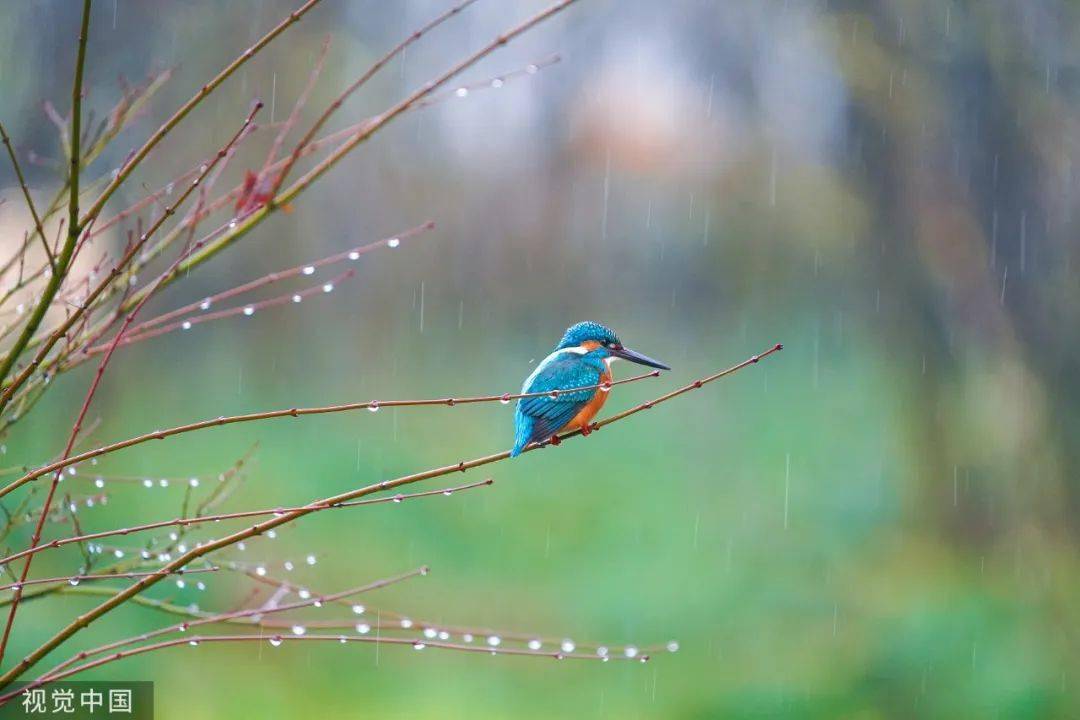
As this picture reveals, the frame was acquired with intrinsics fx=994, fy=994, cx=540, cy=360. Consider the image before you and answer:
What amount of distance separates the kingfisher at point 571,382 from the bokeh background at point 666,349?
1757 mm

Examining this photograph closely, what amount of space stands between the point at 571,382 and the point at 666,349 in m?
4.62

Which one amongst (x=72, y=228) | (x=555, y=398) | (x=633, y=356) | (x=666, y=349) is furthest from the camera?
(x=666, y=349)

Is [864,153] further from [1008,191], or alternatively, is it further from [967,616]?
[967,616]

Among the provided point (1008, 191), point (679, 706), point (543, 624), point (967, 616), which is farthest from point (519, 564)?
point (1008, 191)

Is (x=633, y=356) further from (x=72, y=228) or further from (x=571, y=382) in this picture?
(x=72, y=228)

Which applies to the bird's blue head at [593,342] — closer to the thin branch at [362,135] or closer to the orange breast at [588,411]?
the orange breast at [588,411]

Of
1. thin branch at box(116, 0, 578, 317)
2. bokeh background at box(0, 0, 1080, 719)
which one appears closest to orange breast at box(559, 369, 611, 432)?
thin branch at box(116, 0, 578, 317)

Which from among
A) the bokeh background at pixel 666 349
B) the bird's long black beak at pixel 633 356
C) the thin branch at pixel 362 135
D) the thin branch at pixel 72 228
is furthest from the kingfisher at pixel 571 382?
the bokeh background at pixel 666 349

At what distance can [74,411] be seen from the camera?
207 inches

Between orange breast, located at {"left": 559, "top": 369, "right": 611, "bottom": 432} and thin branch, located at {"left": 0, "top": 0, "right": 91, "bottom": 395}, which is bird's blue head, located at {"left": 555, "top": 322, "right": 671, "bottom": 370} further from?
thin branch, located at {"left": 0, "top": 0, "right": 91, "bottom": 395}

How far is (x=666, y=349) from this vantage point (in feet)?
20.9

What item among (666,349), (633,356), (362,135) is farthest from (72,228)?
(666,349)

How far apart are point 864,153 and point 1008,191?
2.13ft

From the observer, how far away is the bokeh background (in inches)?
154
